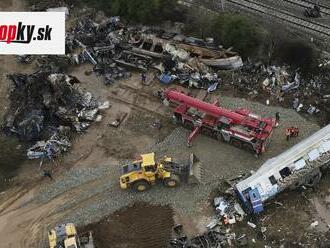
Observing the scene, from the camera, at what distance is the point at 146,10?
108 ft

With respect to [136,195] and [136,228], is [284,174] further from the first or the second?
[136,228]

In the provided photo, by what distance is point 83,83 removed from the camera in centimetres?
3070

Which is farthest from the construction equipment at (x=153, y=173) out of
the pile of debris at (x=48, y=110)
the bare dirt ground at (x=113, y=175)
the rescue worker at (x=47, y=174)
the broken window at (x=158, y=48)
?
the broken window at (x=158, y=48)

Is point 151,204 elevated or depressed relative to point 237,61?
depressed

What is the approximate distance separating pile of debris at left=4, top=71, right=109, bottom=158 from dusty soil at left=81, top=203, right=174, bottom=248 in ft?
16.5

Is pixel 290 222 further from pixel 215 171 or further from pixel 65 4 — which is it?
pixel 65 4

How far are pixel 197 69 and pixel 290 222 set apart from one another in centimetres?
1026

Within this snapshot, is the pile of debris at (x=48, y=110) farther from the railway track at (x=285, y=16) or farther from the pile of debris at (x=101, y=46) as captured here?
the railway track at (x=285, y=16)

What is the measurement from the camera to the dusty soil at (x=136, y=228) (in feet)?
75.9

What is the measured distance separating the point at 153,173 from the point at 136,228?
8.14 ft

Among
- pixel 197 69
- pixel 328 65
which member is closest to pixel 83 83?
pixel 197 69

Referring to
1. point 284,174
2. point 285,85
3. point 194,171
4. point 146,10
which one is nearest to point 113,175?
point 194,171

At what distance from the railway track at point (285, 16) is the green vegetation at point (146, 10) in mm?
3812

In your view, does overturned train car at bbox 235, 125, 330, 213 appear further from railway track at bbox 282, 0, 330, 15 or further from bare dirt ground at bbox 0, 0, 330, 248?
railway track at bbox 282, 0, 330, 15
